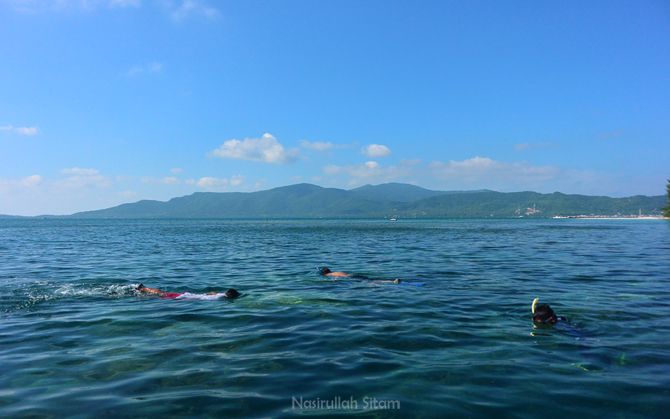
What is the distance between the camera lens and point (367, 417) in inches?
265

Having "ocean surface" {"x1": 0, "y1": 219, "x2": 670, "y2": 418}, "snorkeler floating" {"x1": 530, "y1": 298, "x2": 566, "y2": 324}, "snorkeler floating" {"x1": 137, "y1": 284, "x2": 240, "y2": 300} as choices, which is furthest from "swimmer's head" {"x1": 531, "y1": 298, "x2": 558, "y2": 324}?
"snorkeler floating" {"x1": 137, "y1": 284, "x2": 240, "y2": 300}

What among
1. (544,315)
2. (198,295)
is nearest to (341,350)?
(544,315)

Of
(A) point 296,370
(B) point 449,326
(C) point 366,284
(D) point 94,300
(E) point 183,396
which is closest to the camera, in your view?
(E) point 183,396

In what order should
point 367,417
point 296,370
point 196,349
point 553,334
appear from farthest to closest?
point 553,334 < point 196,349 < point 296,370 < point 367,417

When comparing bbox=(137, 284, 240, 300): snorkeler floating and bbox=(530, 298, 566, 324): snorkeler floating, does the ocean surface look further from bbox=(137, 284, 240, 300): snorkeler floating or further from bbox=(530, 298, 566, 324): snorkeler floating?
bbox=(137, 284, 240, 300): snorkeler floating

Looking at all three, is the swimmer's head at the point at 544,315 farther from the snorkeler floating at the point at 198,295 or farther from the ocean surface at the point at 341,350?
the snorkeler floating at the point at 198,295

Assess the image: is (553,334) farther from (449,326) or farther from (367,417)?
(367,417)

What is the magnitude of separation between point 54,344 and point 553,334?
13203 mm

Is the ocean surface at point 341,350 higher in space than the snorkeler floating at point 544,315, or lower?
lower

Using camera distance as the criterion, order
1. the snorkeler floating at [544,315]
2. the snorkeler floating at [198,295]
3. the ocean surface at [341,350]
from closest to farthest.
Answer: the ocean surface at [341,350]
the snorkeler floating at [544,315]
the snorkeler floating at [198,295]

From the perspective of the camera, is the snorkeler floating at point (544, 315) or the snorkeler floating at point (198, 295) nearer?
the snorkeler floating at point (544, 315)

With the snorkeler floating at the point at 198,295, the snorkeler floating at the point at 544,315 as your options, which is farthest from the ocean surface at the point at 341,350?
the snorkeler floating at the point at 198,295

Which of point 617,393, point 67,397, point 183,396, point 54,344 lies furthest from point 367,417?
point 54,344

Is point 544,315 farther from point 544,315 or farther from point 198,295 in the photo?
point 198,295
